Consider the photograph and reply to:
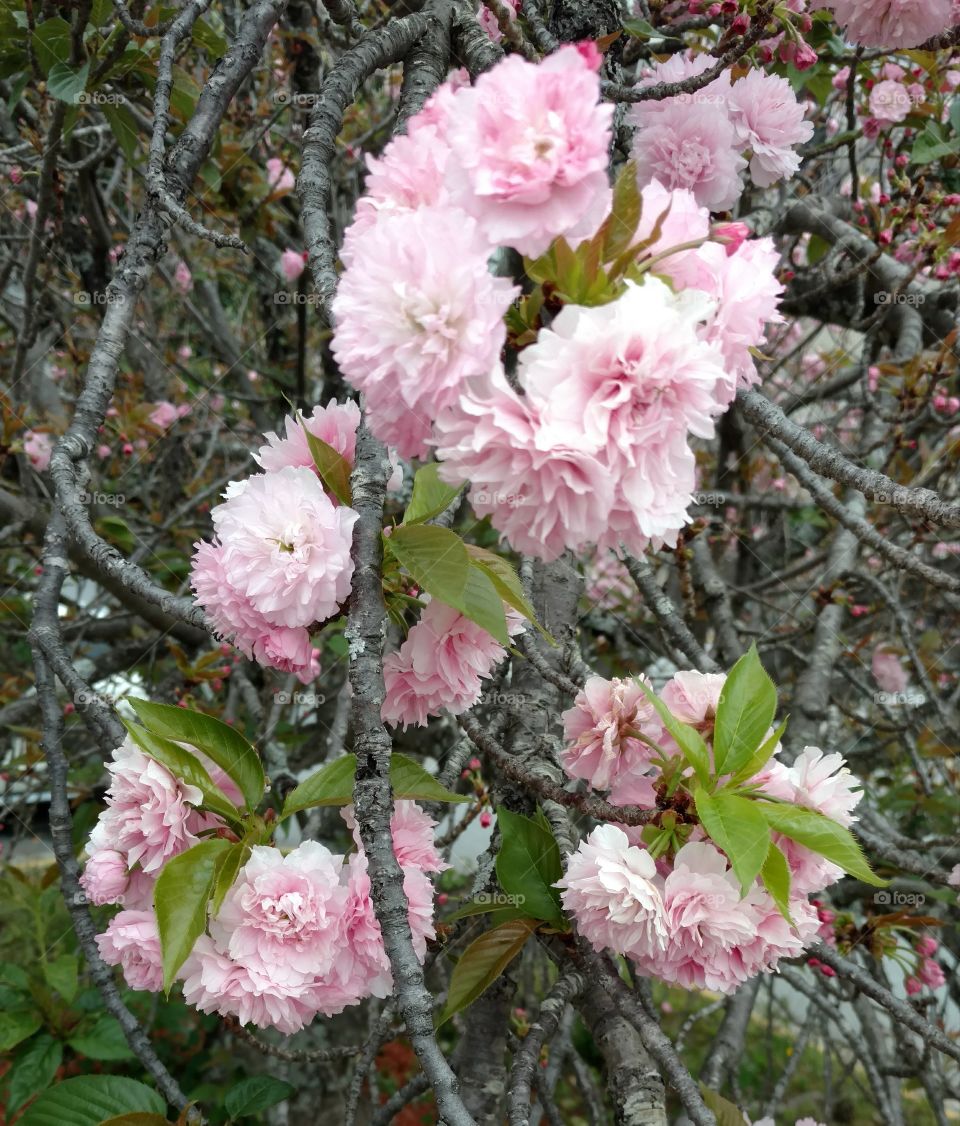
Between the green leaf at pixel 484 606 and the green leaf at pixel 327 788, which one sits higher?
the green leaf at pixel 484 606

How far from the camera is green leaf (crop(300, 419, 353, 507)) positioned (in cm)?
97

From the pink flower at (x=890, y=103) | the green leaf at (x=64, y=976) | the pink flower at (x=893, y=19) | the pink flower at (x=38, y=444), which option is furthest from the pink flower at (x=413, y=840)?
the pink flower at (x=38, y=444)

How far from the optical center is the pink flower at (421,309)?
0.65 m

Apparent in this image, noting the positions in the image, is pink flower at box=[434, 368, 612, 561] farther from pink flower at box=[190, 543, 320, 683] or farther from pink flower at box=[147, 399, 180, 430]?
pink flower at box=[147, 399, 180, 430]

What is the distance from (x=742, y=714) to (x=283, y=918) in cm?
56

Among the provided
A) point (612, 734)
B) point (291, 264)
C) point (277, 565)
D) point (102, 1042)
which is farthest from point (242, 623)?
point (291, 264)

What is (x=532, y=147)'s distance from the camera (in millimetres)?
628

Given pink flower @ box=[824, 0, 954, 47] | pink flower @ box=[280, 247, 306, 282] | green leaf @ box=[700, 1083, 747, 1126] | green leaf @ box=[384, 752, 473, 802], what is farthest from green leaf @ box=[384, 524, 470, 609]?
pink flower @ box=[280, 247, 306, 282]

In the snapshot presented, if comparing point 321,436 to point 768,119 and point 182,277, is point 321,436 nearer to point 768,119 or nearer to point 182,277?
point 768,119

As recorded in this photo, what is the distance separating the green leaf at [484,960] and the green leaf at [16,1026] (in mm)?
1566

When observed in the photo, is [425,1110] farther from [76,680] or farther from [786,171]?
[786,171]

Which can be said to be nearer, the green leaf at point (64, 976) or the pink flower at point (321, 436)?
the pink flower at point (321, 436)

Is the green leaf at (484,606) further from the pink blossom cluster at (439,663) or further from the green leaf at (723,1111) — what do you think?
the green leaf at (723,1111)

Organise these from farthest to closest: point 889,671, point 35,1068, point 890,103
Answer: point 889,671
point 890,103
point 35,1068
